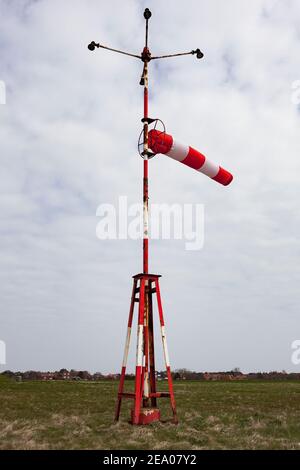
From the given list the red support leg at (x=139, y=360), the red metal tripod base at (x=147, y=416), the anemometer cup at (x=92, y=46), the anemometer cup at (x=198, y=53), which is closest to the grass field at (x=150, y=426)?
the red metal tripod base at (x=147, y=416)

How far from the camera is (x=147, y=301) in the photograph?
13.7 metres

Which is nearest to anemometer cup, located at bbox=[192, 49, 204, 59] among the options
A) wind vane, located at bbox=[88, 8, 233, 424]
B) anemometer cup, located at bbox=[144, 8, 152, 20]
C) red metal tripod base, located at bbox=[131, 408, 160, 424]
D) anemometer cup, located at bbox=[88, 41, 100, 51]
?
wind vane, located at bbox=[88, 8, 233, 424]

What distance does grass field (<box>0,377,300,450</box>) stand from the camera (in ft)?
→ 32.6

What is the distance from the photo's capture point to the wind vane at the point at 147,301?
41.8 feet

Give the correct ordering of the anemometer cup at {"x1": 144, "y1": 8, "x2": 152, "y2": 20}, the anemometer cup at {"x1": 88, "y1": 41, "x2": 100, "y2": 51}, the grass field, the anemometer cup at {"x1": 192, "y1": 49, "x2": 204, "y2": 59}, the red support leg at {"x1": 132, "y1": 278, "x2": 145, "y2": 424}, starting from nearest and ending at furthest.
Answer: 1. the grass field
2. the red support leg at {"x1": 132, "y1": 278, "x2": 145, "y2": 424}
3. the anemometer cup at {"x1": 88, "y1": 41, "x2": 100, "y2": 51}
4. the anemometer cup at {"x1": 144, "y1": 8, "x2": 152, "y2": 20}
5. the anemometer cup at {"x1": 192, "y1": 49, "x2": 204, "y2": 59}

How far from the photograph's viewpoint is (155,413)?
12.9m

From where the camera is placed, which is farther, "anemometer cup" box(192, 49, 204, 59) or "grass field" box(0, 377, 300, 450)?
"anemometer cup" box(192, 49, 204, 59)

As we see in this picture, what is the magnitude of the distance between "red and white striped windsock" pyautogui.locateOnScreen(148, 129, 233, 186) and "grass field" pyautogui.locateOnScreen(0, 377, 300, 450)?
25.6 feet

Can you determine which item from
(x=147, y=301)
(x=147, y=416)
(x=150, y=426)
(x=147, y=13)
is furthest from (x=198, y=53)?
(x=150, y=426)

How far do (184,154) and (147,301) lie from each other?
475cm

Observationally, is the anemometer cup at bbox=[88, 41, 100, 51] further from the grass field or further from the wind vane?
the grass field

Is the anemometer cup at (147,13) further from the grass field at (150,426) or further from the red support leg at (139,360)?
the grass field at (150,426)
